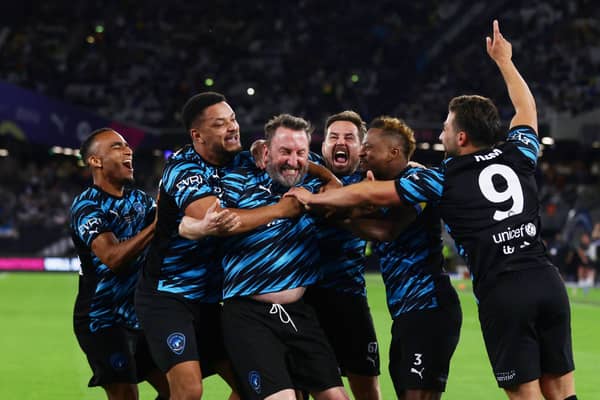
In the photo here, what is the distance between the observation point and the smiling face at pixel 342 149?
748 centimetres

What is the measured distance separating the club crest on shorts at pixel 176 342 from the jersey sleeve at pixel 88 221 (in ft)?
3.48

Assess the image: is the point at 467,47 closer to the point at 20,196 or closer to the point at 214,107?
the point at 20,196

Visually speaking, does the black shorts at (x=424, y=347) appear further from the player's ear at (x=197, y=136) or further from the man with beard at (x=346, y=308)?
the player's ear at (x=197, y=136)

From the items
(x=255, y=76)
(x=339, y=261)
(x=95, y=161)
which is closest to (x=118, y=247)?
(x=95, y=161)

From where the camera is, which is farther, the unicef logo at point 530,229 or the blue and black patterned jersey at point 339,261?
the blue and black patterned jersey at point 339,261

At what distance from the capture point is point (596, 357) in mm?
13070

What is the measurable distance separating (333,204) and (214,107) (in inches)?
46.3

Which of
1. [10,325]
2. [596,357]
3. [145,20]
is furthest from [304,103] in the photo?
[596,357]

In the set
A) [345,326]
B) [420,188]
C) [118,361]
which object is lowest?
[118,361]

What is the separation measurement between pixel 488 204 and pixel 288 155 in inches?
48.7

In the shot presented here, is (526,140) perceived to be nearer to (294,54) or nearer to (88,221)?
(88,221)

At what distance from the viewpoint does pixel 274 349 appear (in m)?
5.92

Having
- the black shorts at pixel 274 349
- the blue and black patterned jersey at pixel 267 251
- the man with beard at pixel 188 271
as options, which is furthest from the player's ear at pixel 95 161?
the black shorts at pixel 274 349

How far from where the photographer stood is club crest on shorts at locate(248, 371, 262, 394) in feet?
19.2
